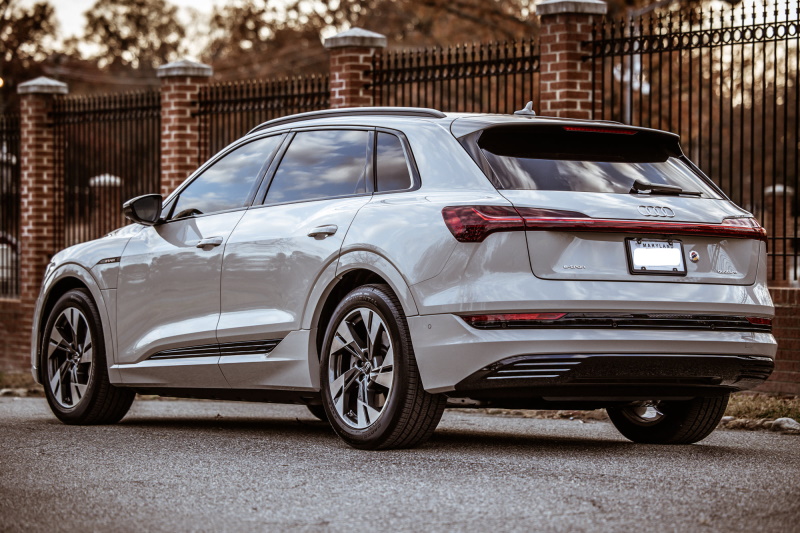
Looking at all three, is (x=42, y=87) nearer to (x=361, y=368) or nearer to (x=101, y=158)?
(x=101, y=158)

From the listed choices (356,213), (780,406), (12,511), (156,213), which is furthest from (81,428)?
(780,406)

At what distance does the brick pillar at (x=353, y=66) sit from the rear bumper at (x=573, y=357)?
7482 mm

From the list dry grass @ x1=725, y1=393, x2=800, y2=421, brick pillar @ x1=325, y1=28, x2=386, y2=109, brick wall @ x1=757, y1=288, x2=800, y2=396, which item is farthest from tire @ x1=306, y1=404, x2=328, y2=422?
brick pillar @ x1=325, y1=28, x2=386, y2=109

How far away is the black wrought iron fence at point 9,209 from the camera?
17656 mm

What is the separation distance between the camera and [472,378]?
19.7 feet

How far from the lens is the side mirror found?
26.7 feet

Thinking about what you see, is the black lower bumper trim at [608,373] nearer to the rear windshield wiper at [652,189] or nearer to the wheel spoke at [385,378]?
the wheel spoke at [385,378]

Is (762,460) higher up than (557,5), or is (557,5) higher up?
(557,5)

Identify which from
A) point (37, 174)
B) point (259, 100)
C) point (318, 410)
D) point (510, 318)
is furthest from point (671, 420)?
point (37, 174)

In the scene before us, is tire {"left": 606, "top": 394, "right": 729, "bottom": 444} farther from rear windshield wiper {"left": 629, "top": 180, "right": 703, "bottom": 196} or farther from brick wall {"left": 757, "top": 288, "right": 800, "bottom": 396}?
brick wall {"left": 757, "top": 288, "right": 800, "bottom": 396}

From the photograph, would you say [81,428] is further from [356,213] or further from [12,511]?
[12,511]

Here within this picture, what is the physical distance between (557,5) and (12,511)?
26.1 ft

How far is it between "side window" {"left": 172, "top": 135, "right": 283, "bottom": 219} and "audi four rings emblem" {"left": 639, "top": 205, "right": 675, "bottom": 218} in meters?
2.37

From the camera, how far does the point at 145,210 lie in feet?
26.8
